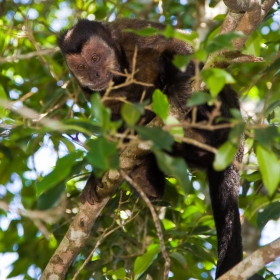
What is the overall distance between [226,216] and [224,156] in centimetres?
171

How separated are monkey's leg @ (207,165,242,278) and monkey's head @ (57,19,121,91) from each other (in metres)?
0.99

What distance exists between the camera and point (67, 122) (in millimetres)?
1819

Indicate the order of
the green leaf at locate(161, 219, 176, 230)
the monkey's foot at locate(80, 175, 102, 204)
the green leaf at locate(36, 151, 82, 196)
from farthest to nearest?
1. the green leaf at locate(161, 219, 176, 230)
2. the monkey's foot at locate(80, 175, 102, 204)
3. the green leaf at locate(36, 151, 82, 196)

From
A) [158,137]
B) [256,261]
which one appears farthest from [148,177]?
[158,137]

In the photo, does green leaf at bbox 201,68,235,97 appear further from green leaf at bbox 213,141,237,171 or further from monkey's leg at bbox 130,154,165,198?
→ monkey's leg at bbox 130,154,165,198

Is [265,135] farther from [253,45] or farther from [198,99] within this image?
[253,45]

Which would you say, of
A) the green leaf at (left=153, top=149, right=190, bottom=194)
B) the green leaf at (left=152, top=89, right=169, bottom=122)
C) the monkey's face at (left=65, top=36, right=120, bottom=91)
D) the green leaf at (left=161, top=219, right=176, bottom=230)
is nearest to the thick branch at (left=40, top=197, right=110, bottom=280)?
the monkey's face at (left=65, top=36, right=120, bottom=91)

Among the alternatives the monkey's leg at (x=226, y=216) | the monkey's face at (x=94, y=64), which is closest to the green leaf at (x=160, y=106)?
the monkey's leg at (x=226, y=216)

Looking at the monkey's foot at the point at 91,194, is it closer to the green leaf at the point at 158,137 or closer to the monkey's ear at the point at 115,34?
the monkey's ear at the point at 115,34

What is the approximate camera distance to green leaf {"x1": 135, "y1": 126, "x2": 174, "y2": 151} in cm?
162

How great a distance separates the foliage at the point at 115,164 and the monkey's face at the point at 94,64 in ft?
0.59

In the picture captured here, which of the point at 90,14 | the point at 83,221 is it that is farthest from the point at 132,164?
the point at 90,14

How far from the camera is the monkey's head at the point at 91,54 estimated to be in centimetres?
380

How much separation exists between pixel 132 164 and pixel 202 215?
1.08 meters
